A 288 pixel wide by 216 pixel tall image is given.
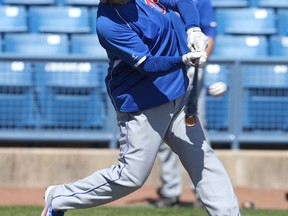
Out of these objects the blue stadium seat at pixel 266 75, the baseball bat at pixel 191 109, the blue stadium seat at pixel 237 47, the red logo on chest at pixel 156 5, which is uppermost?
the red logo on chest at pixel 156 5

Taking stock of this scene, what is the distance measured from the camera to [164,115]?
4.97m

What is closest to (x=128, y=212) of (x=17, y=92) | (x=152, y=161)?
(x=152, y=161)

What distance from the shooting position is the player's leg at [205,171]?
496 cm

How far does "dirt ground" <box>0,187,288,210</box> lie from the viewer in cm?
794

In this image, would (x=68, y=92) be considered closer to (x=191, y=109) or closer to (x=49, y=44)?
(x=49, y=44)

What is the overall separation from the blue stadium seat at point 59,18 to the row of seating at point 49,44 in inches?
9.5

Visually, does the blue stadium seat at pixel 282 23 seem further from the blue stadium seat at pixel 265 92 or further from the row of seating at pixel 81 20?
the blue stadium seat at pixel 265 92

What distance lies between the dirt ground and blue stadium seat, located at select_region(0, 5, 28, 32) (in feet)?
7.18

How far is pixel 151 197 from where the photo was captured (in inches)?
321

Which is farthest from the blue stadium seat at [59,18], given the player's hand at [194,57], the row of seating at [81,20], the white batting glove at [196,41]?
the player's hand at [194,57]

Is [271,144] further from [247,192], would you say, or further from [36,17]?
[36,17]

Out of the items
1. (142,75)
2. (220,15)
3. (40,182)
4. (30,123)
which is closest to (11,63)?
(30,123)

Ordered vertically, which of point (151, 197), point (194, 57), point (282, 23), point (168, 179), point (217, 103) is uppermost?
point (282, 23)

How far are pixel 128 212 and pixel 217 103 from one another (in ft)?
7.41
